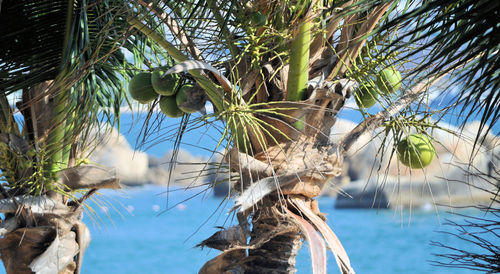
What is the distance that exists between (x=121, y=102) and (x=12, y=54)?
0.88 meters

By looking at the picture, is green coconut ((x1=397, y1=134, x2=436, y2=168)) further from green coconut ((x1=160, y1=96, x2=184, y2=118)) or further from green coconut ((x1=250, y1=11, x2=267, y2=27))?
green coconut ((x1=160, y1=96, x2=184, y2=118))

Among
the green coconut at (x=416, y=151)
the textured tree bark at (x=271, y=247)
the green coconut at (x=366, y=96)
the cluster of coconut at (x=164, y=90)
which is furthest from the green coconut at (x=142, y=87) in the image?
the green coconut at (x=416, y=151)

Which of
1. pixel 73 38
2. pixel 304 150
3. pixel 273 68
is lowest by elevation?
pixel 304 150

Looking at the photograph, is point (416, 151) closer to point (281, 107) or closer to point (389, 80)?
point (389, 80)

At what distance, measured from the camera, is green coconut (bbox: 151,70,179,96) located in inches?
72.6

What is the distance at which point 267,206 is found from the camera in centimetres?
178

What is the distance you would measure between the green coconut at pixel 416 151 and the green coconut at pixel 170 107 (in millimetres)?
830

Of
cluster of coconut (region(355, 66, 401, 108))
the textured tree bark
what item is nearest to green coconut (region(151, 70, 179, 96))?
the textured tree bark

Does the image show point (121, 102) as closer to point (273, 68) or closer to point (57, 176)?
point (57, 176)

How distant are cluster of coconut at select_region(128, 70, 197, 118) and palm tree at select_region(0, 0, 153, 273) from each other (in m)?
0.63

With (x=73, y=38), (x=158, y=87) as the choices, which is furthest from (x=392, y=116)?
(x=73, y=38)

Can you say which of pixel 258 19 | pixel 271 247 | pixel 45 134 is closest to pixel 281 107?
pixel 258 19

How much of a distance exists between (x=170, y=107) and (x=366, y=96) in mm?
725

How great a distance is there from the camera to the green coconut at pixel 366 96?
192 centimetres
